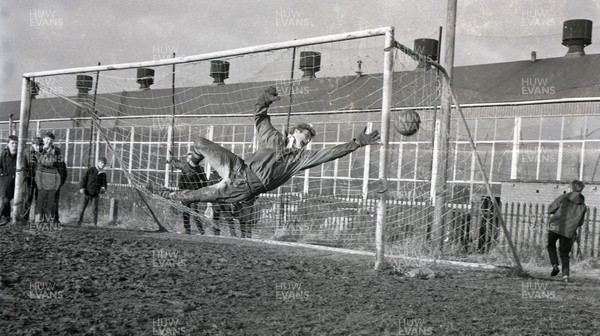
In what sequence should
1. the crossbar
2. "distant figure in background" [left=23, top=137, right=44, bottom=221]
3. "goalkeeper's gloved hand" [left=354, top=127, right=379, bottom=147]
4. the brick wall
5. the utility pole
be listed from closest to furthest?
"goalkeeper's gloved hand" [left=354, top=127, right=379, bottom=147] < the crossbar < the utility pole < "distant figure in background" [left=23, top=137, right=44, bottom=221] < the brick wall

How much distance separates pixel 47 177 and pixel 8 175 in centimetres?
168

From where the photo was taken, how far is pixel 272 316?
5.83m

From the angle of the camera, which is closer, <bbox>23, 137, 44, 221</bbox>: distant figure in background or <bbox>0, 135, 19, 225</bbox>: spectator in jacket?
<bbox>23, 137, 44, 221</bbox>: distant figure in background

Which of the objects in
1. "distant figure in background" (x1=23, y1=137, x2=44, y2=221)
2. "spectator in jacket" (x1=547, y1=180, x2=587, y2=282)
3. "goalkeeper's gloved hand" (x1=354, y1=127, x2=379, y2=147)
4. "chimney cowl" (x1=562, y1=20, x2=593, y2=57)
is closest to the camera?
"goalkeeper's gloved hand" (x1=354, y1=127, x2=379, y2=147)

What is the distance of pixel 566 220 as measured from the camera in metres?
10.3

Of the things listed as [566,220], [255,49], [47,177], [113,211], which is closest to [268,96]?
[255,49]

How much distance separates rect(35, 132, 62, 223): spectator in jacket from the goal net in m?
1.09

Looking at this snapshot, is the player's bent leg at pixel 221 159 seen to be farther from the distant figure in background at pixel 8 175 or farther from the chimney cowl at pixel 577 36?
the chimney cowl at pixel 577 36

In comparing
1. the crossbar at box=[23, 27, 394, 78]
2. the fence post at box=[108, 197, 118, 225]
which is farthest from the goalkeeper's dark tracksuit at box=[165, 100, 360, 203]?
the fence post at box=[108, 197, 118, 225]

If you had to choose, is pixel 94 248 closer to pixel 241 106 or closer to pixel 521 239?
pixel 521 239

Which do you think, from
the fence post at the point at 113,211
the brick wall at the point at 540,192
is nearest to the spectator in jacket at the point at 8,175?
the fence post at the point at 113,211

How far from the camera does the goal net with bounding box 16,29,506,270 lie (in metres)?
11.7

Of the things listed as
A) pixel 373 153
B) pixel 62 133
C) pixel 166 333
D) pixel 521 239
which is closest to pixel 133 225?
pixel 373 153

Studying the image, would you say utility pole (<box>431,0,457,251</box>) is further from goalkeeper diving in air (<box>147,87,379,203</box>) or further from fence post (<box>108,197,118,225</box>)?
fence post (<box>108,197,118,225</box>)
